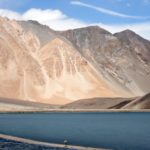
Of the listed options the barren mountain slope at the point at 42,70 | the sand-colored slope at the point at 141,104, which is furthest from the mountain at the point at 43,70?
the sand-colored slope at the point at 141,104

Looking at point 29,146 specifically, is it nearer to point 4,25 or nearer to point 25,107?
point 25,107

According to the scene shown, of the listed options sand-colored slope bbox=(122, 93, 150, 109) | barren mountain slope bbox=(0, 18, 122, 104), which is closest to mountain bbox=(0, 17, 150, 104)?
barren mountain slope bbox=(0, 18, 122, 104)

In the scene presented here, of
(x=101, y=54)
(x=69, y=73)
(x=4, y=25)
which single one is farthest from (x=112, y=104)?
(x=101, y=54)

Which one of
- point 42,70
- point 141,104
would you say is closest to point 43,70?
point 42,70

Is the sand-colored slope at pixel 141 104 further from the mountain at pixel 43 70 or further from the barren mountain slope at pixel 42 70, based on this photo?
the mountain at pixel 43 70

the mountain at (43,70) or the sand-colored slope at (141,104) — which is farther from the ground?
the mountain at (43,70)

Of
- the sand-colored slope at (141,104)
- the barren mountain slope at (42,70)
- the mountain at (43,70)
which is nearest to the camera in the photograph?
the sand-colored slope at (141,104)

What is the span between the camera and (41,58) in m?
152

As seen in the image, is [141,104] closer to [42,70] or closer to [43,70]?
[43,70]

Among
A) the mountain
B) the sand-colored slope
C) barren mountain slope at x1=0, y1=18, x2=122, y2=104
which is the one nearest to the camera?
the sand-colored slope

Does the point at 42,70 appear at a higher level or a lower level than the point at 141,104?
higher

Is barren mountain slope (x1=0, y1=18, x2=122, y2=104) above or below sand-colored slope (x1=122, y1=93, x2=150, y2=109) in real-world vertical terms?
above

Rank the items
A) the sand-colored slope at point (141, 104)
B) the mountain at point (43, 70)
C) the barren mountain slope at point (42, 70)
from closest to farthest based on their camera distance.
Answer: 1. the sand-colored slope at point (141, 104)
2. the barren mountain slope at point (42, 70)
3. the mountain at point (43, 70)

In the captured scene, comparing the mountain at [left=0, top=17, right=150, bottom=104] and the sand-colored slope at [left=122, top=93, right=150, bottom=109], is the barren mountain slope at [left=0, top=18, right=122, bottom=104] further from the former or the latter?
the sand-colored slope at [left=122, top=93, right=150, bottom=109]
